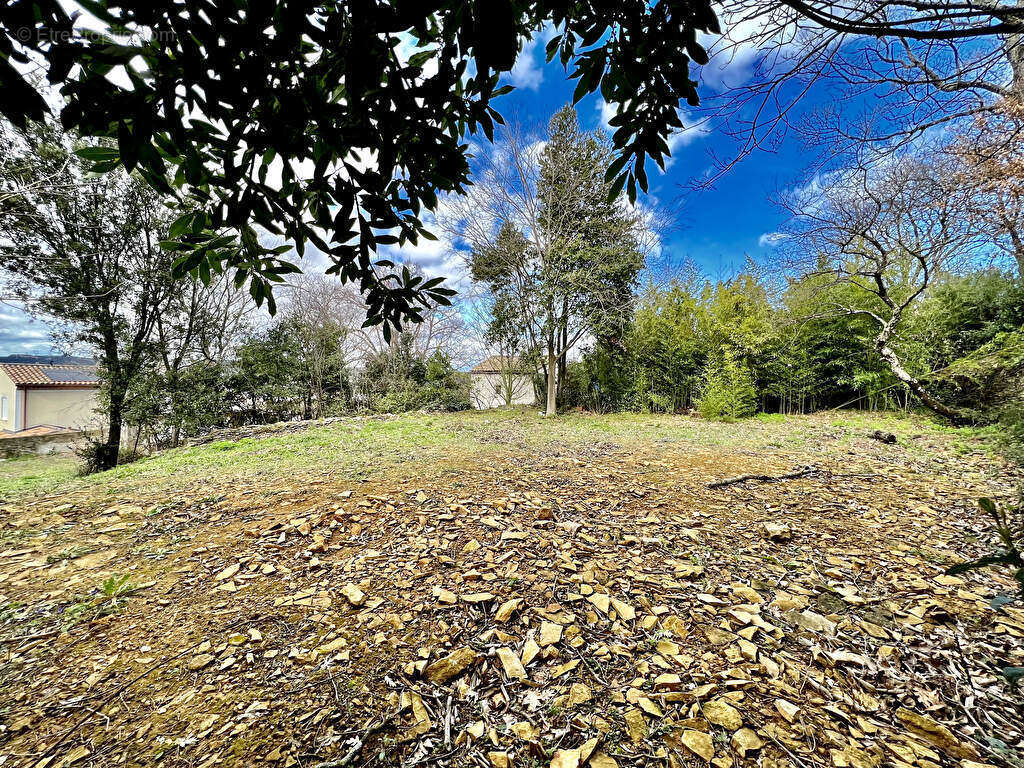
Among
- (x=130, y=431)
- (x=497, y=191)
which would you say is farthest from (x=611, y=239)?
(x=130, y=431)

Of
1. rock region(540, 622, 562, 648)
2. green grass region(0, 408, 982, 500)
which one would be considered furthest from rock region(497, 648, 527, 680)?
green grass region(0, 408, 982, 500)

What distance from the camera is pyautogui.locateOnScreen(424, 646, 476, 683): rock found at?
121cm

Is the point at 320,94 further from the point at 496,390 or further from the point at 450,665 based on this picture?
the point at 496,390

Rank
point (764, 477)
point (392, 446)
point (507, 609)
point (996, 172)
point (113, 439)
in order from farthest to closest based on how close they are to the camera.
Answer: point (113, 439), point (392, 446), point (996, 172), point (764, 477), point (507, 609)

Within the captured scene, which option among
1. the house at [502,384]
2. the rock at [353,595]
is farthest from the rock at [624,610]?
the house at [502,384]

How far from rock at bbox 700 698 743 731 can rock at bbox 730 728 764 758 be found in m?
0.02

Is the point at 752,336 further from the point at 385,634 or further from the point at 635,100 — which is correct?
the point at 385,634

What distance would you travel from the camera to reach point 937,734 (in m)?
1.00

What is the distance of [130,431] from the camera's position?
664 cm

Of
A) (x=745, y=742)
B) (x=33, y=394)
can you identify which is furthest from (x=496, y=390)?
(x=33, y=394)

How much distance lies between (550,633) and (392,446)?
395 centimetres

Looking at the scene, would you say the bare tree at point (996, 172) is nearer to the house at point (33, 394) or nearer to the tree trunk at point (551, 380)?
the tree trunk at point (551, 380)

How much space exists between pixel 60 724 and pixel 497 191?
10737 mm

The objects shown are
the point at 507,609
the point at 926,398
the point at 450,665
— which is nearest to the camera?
the point at 450,665
